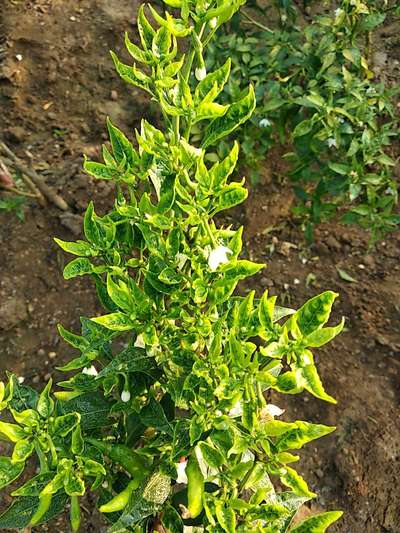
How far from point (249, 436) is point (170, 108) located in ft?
1.89

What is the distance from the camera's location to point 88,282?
2.62 metres

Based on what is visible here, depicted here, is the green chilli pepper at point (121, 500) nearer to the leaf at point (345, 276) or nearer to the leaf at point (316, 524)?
→ the leaf at point (316, 524)

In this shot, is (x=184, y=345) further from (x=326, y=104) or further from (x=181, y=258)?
(x=326, y=104)

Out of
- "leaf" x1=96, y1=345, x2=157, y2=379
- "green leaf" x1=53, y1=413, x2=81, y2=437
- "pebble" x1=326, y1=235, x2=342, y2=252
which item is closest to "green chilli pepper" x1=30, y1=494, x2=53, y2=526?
"green leaf" x1=53, y1=413, x2=81, y2=437

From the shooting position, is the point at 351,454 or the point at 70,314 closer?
the point at 351,454

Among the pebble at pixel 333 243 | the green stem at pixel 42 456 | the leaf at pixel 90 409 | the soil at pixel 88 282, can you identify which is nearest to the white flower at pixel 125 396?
the leaf at pixel 90 409

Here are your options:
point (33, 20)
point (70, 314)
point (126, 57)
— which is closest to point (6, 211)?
point (70, 314)

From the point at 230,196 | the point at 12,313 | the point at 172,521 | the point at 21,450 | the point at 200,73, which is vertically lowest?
the point at 12,313

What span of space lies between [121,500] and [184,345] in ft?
1.07

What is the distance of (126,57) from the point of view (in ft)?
10.9

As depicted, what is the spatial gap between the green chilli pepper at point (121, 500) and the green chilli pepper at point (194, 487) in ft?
0.46

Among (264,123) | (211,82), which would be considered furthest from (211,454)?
(264,123)

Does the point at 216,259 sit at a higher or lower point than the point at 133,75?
lower

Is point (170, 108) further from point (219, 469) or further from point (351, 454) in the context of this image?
point (351, 454)
